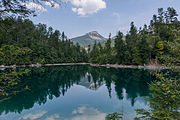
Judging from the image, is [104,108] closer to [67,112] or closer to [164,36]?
[67,112]

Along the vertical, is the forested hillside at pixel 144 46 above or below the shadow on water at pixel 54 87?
above

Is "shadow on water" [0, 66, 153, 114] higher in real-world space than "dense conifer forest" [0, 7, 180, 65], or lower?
lower

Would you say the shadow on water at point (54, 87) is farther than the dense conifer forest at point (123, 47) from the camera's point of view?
No

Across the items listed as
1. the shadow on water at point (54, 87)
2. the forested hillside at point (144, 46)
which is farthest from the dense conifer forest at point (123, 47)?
the shadow on water at point (54, 87)

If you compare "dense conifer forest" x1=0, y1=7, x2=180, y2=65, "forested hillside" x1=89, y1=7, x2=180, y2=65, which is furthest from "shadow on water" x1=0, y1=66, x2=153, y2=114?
"forested hillside" x1=89, y1=7, x2=180, y2=65

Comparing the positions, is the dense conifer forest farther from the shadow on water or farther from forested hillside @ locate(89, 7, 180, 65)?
the shadow on water

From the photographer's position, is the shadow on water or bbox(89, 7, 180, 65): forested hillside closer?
the shadow on water

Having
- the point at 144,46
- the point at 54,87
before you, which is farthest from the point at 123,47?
the point at 54,87

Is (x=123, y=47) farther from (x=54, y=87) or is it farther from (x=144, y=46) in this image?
(x=54, y=87)

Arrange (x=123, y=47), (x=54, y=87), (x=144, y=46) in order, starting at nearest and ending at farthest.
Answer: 1. (x=54, y=87)
2. (x=144, y=46)
3. (x=123, y=47)

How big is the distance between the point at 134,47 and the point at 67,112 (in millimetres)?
43173

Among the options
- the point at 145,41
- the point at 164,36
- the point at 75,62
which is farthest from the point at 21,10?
the point at 75,62

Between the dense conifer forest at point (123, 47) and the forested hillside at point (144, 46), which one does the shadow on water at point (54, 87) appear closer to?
the dense conifer forest at point (123, 47)

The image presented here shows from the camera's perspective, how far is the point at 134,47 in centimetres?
4734
